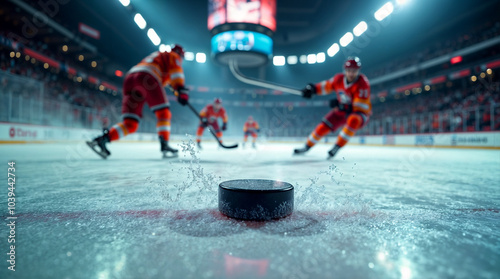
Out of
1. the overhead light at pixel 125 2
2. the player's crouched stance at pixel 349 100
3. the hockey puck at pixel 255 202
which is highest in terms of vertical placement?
the overhead light at pixel 125 2

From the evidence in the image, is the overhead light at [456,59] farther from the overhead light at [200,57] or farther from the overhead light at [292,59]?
the overhead light at [200,57]

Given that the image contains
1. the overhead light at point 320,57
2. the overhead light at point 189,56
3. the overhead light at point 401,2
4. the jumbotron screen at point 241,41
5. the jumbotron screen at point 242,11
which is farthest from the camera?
the overhead light at point 320,57

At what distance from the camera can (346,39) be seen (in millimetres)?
19188

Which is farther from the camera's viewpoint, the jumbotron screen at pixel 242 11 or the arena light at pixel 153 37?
the arena light at pixel 153 37

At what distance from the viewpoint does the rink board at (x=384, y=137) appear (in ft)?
25.3

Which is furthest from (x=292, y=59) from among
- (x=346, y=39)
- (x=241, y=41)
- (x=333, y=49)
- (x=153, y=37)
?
(x=241, y=41)

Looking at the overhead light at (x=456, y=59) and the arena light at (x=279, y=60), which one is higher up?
the arena light at (x=279, y=60)

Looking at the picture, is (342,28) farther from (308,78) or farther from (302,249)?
(302,249)

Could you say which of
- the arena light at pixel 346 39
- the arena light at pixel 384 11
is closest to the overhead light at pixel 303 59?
the arena light at pixel 346 39

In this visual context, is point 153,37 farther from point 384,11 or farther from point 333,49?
point 384,11

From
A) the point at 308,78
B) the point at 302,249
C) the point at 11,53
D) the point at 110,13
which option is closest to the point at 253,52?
the point at 110,13

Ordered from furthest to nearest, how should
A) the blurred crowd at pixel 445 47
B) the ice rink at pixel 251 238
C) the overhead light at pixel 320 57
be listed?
the overhead light at pixel 320 57 → the blurred crowd at pixel 445 47 → the ice rink at pixel 251 238

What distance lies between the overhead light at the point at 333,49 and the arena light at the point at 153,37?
13.9m

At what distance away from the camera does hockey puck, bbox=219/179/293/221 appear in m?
0.83
